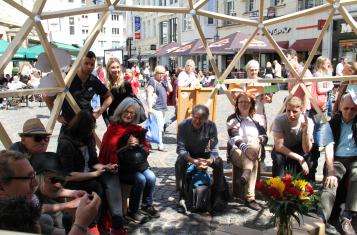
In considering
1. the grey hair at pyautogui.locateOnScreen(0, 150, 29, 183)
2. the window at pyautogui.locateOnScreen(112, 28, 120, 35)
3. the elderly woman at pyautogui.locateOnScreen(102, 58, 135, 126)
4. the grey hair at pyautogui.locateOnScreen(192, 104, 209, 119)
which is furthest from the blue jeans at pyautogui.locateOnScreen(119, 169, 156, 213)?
the window at pyautogui.locateOnScreen(112, 28, 120, 35)

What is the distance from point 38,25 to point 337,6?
338 centimetres

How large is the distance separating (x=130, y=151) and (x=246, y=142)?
1.39 m

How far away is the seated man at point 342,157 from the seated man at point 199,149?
1.12 metres

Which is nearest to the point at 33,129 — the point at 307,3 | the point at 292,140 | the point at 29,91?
the point at 29,91

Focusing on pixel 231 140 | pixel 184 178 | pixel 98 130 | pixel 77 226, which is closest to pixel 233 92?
pixel 231 140

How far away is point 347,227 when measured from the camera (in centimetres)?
384

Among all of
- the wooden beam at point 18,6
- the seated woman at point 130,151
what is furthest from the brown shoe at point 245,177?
the wooden beam at point 18,6

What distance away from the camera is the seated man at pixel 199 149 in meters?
4.46

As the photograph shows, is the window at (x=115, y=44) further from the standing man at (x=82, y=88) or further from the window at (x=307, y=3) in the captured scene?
the standing man at (x=82, y=88)

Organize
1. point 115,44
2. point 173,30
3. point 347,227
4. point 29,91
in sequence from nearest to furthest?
point 347,227 < point 29,91 < point 173,30 < point 115,44

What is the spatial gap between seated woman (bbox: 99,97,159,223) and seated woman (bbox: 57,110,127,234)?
0.24m

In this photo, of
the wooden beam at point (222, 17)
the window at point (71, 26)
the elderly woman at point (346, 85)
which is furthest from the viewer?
the window at point (71, 26)

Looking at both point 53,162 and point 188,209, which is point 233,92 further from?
point 53,162

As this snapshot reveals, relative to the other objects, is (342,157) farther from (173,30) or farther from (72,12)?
(173,30)
